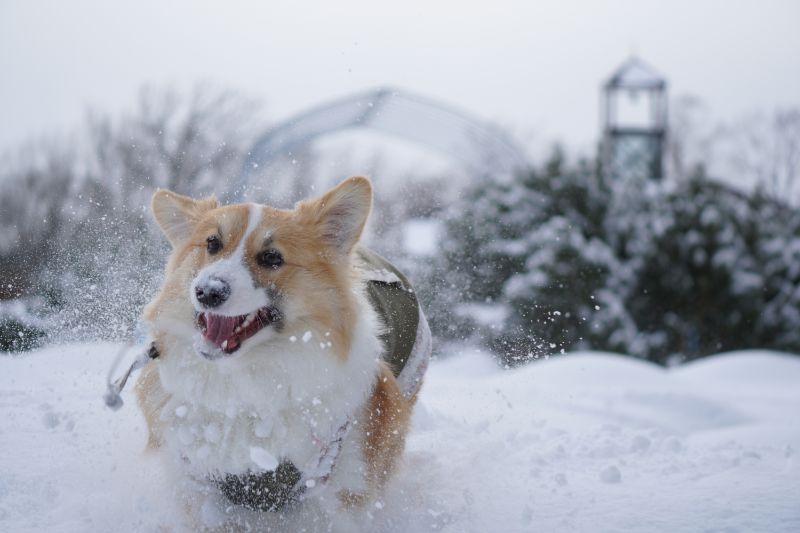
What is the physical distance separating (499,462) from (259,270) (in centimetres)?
157

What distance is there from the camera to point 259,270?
7.98 ft

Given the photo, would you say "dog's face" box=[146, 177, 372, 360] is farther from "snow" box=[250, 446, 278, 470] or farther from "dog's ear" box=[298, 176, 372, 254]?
"snow" box=[250, 446, 278, 470]

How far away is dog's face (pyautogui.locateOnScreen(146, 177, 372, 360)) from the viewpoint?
7.54 feet

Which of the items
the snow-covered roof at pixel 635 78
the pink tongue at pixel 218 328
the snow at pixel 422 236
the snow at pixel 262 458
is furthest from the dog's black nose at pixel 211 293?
the snow-covered roof at pixel 635 78

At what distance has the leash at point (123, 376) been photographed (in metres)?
2.24

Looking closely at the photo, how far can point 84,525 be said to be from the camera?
2.43 meters

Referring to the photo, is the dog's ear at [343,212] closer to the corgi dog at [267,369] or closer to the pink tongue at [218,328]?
the corgi dog at [267,369]

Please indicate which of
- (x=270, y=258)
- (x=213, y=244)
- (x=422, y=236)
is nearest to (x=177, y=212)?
(x=213, y=244)

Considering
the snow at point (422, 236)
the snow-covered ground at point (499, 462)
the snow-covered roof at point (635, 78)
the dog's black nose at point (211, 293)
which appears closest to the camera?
the dog's black nose at point (211, 293)

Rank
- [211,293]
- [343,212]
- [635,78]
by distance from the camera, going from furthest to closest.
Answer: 1. [635,78]
2. [343,212]
3. [211,293]

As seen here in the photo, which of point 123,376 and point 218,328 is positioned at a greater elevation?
point 218,328

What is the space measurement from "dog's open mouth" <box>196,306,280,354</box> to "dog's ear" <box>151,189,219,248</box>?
1.81 ft

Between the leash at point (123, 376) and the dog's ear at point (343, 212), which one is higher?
the dog's ear at point (343, 212)

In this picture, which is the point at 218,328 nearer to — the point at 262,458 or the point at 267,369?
the point at 267,369
